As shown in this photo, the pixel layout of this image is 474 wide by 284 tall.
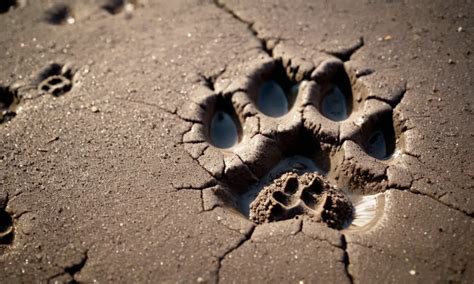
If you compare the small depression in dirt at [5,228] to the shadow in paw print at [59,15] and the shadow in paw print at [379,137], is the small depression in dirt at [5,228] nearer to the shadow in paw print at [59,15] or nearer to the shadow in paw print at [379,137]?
the shadow in paw print at [59,15]

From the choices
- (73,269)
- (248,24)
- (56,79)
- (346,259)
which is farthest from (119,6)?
(346,259)

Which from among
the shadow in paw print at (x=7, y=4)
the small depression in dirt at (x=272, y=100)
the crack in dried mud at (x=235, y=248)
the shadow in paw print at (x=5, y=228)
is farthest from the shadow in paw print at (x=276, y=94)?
the shadow in paw print at (x=7, y=4)

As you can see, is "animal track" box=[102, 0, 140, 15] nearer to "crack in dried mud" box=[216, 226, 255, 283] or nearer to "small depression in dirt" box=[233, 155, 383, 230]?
"small depression in dirt" box=[233, 155, 383, 230]

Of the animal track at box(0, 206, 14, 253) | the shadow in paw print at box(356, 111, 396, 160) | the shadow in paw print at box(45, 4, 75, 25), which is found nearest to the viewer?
the animal track at box(0, 206, 14, 253)

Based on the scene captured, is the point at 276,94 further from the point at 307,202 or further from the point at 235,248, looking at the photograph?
the point at 235,248

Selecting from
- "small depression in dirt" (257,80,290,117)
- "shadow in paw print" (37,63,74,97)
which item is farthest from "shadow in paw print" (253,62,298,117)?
"shadow in paw print" (37,63,74,97)

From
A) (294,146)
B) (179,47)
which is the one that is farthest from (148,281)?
(179,47)

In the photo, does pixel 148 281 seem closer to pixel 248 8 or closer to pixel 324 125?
pixel 324 125
